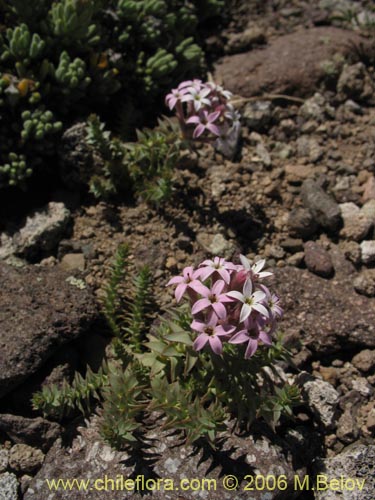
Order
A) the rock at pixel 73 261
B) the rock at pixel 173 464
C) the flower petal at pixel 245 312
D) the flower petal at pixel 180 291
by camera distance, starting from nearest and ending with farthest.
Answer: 1. the flower petal at pixel 245 312
2. the flower petal at pixel 180 291
3. the rock at pixel 173 464
4. the rock at pixel 73 261

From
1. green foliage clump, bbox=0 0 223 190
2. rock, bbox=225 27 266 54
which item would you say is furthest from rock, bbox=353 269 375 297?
rock, bbox=225 27 266 54

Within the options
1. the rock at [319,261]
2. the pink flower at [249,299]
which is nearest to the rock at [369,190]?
the rock at [319,261]

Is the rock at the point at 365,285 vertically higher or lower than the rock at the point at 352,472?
higher

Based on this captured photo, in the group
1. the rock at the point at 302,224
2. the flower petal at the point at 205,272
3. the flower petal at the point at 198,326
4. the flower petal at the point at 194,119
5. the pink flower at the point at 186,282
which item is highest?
the flower petal at the point at 194,119

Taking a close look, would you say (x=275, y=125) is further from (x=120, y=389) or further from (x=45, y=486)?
(x=45, y=486)

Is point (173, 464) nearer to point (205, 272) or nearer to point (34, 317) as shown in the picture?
point (205, 272)

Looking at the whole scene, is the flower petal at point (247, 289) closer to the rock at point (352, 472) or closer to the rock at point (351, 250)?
the rock at point (352, 472)
